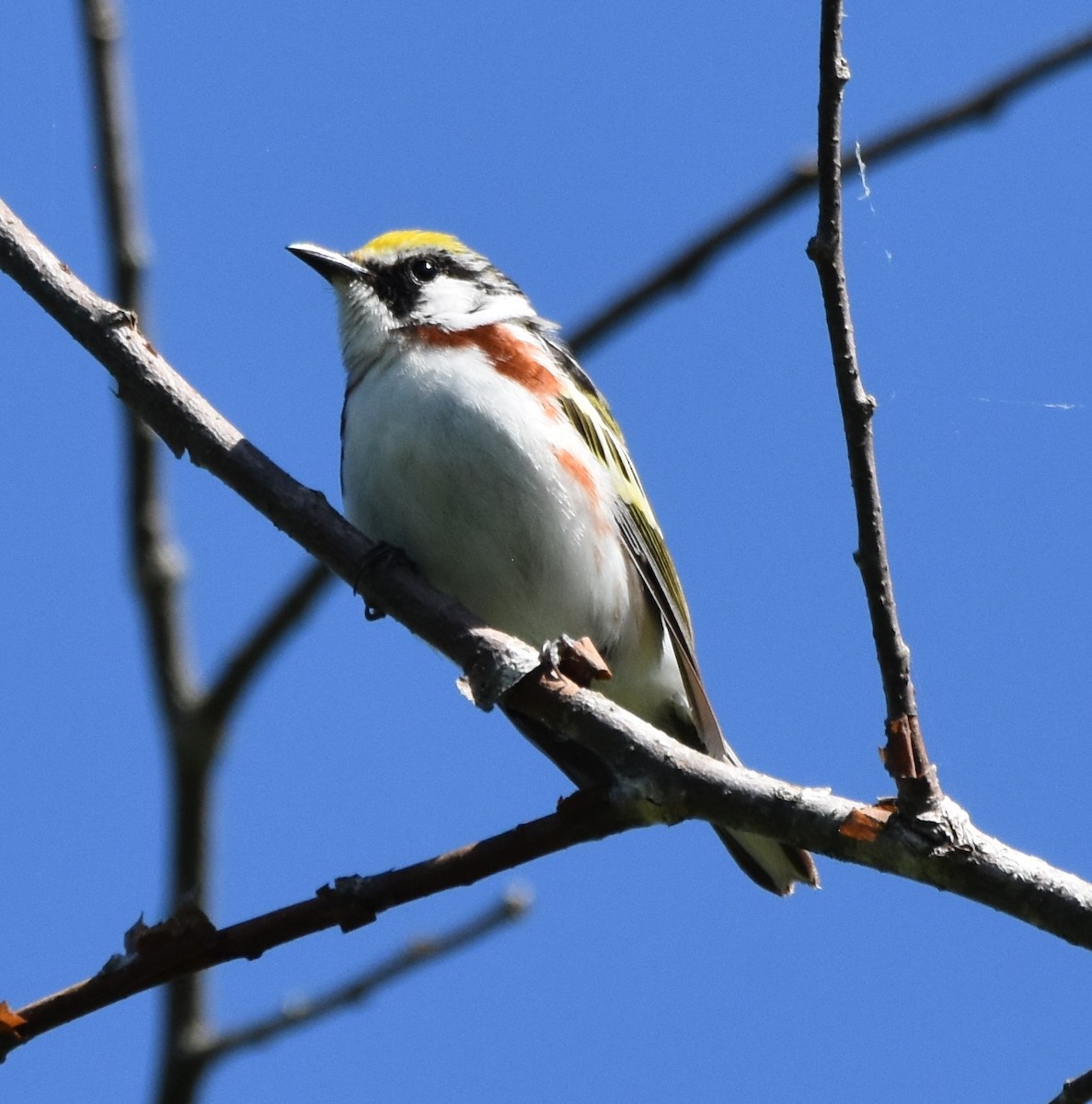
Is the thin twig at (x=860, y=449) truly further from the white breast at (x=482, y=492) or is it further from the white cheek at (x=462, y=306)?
the white cheek at (x=462, y=306)

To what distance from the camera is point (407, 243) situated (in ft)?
18.9

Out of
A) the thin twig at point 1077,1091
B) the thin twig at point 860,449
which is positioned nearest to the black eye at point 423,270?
the thin twig at point 860,449

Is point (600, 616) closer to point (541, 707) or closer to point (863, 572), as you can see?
point (541, 707)

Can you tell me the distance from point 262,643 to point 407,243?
1.99m

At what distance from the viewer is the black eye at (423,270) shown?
5566 millimetres

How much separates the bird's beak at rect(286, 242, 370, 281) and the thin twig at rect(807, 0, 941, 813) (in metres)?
3.10

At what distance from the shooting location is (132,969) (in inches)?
101

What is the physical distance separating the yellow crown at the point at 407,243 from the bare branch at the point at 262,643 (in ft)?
4.86

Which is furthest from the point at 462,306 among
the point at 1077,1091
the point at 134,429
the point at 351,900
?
the point at 1077,1091

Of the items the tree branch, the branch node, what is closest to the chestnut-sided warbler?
the tree branch

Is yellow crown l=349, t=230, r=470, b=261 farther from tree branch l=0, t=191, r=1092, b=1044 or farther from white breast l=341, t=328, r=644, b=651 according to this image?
tree branch l=0, t=191, r=1092, b=1044

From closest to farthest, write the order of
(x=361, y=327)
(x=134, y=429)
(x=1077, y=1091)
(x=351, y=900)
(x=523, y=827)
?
(x=1077, y=1091)
(x=351, y=900)
(x=523, y=827)
(x=134, y=429)
(x=361, y=327)

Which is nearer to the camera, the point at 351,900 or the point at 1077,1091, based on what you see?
the point at 1077,1091

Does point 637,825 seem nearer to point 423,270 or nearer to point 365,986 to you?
point 365,986
